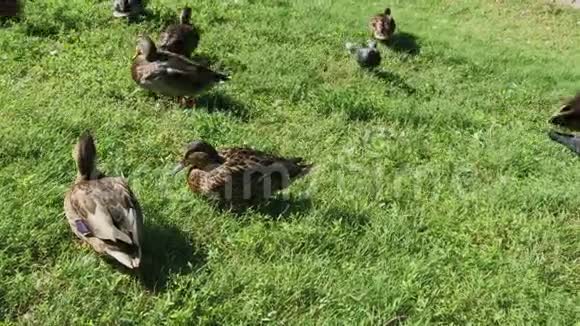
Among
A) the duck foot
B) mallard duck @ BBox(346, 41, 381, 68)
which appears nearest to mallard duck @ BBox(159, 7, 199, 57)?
the duck foot

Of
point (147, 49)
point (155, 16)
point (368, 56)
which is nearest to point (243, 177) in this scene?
point (147, 49)

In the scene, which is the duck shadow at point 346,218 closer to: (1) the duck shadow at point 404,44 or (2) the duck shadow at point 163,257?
(2) the duck shadow at point 163,257

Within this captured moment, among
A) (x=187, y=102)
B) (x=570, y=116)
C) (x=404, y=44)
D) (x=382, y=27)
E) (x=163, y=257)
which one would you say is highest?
(x=382, y=27)

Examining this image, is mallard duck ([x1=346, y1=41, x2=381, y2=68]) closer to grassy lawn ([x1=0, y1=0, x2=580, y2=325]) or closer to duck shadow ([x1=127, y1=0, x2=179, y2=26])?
grassy lawn ([x1=0, y1=0, x2=580, y2=325])

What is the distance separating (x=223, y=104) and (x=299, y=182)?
199 cm

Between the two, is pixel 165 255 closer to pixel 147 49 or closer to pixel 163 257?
pixel 163 257

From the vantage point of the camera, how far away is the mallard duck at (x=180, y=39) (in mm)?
8102

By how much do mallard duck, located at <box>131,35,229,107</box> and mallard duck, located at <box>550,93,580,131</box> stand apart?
158 inches

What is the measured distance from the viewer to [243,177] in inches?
199

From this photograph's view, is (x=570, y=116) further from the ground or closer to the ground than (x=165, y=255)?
further from the ground

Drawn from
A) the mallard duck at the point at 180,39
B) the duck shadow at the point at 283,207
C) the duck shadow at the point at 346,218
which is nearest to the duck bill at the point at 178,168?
the duck shadow at the point at 283,207

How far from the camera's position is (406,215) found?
543 centimetres

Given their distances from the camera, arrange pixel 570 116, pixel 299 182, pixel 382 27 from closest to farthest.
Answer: pixel 299 182
pixel 570 116
pixel 382 27

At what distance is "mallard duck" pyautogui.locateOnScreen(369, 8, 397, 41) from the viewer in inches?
419
